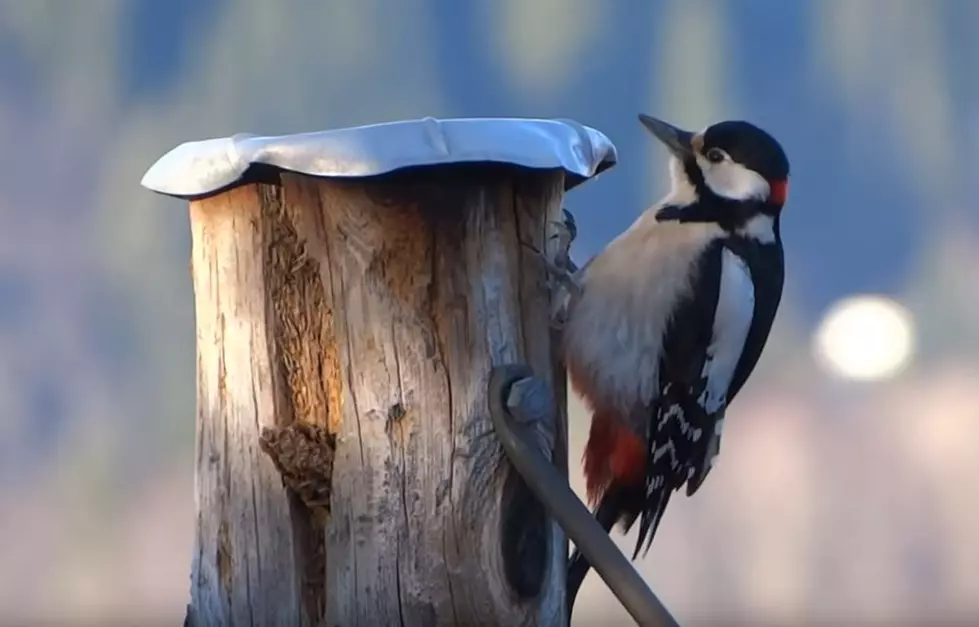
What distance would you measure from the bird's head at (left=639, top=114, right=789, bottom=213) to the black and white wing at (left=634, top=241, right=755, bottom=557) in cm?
9

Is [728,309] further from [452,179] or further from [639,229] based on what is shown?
[452,179]

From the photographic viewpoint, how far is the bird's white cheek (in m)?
1.68

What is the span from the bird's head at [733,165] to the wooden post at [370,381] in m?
0.40

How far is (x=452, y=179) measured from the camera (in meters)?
1.26

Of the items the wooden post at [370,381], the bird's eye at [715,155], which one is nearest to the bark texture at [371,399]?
the wooden post at [370,381]

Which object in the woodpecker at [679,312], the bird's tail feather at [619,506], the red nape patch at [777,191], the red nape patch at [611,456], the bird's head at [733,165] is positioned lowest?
the bird's tail feather at [619,506]

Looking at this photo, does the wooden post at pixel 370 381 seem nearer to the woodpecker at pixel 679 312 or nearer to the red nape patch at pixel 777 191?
the woodpecker at pixel 679 312

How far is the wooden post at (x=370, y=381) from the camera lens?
1.25 m

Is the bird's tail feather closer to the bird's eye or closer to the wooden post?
the wooden post

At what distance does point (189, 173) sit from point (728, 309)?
76 centimetres

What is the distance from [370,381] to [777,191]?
718 millimetres

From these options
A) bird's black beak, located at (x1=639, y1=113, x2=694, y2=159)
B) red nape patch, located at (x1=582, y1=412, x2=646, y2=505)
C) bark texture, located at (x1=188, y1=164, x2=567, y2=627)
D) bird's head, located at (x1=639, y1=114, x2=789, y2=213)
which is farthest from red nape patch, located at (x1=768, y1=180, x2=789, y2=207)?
bark texture, located at (x1=188, y1=164, x2=567, y2=627)

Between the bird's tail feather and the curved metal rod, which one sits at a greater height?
the curved metal rod

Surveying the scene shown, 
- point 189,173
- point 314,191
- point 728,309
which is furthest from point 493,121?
point 728,309
